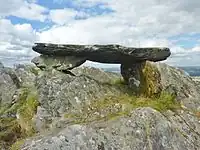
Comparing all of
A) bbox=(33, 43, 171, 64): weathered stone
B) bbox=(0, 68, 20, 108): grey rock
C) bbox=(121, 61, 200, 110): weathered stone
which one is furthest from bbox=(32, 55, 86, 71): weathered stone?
bbox=(121, 61, 200, 110): weathered stone

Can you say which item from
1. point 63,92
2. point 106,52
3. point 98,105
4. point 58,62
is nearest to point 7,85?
point 58,62

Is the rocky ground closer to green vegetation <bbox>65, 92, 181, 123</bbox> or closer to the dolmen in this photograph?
green vegetation <bbox>65, 92, 181, 123</bbox>

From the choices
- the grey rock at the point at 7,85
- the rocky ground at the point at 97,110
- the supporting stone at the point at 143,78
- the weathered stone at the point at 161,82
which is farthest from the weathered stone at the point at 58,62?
the weathered stone at the point at 161,82

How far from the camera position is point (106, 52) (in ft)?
58.9

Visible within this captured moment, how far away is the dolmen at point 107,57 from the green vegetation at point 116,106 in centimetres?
144

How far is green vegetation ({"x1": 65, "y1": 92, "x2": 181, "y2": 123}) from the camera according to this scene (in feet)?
48.6

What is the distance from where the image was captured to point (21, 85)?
62.4 ft

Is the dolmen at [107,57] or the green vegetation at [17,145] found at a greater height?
the dolmen at [107,57]

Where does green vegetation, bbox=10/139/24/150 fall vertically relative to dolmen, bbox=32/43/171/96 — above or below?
below

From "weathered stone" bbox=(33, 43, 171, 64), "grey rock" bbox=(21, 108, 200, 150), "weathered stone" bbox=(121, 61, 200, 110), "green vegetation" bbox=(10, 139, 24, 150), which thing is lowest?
"green vegetation" bbox=(10, 139, 24, 150)

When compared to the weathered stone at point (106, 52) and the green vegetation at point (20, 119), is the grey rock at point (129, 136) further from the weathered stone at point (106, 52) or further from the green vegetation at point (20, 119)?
the weathered stone at point (106, 52)

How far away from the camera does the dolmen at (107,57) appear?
1777 centimetres

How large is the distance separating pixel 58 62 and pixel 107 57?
2.73 m

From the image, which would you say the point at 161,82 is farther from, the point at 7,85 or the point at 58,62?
the point at 7,85
